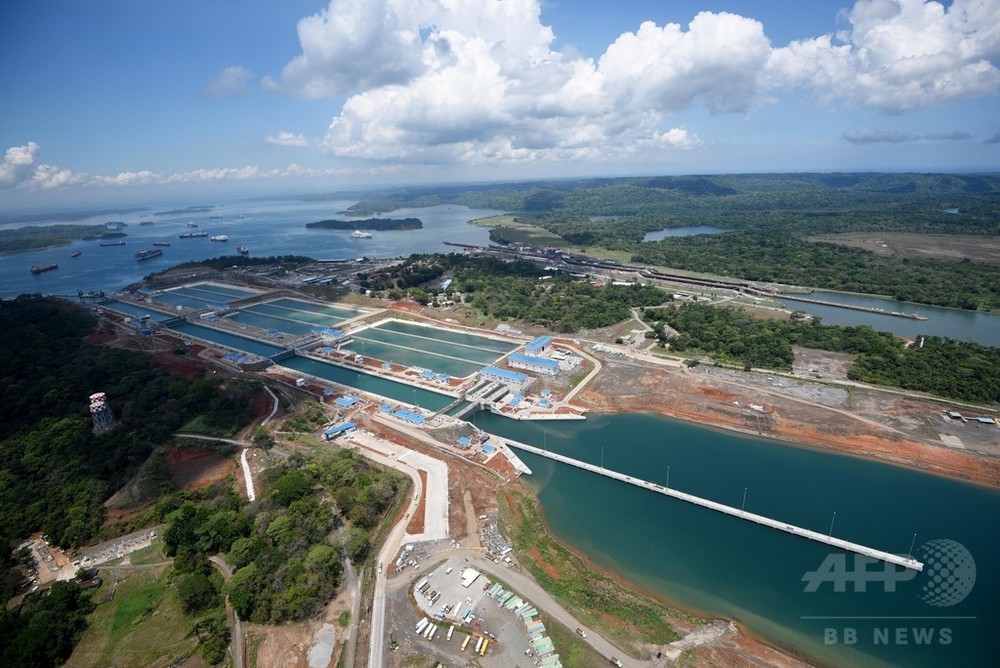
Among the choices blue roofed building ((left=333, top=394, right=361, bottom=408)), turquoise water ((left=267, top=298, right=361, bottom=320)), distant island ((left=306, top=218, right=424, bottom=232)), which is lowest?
blue roofed building ((left=333, top=394, right=361, bottom=408))

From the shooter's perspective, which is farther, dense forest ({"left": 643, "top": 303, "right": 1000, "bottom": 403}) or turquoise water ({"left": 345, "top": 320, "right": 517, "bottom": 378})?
turquoise water ({"left": 345, "top": 320, "right": 517, "bottom": 378})

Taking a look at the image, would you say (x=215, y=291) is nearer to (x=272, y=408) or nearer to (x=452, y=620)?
(x=272, y=408)

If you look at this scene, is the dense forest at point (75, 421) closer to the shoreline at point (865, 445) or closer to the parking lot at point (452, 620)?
the parking lot at point (452, 620)

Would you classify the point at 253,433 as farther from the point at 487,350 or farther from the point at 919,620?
the point at 919,620

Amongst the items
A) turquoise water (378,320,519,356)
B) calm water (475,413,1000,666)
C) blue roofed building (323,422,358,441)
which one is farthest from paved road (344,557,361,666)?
turquoise water (378,320,519,356)

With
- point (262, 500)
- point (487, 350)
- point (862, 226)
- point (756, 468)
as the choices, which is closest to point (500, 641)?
point (262, 500)

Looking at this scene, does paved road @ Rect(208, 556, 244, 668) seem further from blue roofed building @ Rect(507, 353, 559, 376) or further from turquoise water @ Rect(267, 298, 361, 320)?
turquoise water @ Rect(267, 298, 361, 320)
